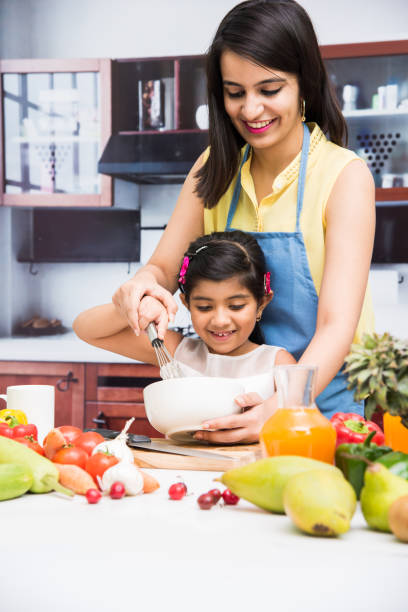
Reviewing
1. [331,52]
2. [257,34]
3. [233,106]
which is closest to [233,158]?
[233,106]

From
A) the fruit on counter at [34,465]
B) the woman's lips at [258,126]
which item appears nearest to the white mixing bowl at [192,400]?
the fruit on counter at [34,465]

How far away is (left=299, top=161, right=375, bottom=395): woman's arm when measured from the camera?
4.44 feet

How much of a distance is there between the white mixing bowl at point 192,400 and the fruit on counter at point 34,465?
34 centimetres

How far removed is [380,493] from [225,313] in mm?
1020

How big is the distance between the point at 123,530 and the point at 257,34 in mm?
1045

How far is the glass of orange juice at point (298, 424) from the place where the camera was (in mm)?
904

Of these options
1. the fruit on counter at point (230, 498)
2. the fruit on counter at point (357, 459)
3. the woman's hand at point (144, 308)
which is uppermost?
the woman's hand at point (144, 308)

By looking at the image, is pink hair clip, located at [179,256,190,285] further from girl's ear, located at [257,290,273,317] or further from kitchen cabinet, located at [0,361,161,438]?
kitchen cabinet, located at [0,361,161,438]

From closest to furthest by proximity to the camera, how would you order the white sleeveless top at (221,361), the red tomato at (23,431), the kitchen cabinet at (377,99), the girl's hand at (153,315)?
the red tomato at (23,431) → the girl's hand at (153,315) → the white sleeveless top at (221,361) → the kitchen cabinet at (377,99)

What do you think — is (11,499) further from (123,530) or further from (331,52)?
(331,52)

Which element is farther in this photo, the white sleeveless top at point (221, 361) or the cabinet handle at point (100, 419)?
the cabinet handle at point (100, 419)

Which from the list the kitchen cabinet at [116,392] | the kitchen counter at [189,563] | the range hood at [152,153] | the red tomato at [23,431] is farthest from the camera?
the range hood at [152,153]

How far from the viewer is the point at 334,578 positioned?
24.2 inches

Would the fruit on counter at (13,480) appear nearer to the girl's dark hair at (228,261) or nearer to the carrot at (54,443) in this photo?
the carrot at (54,443)
